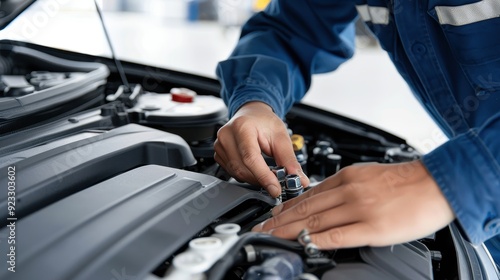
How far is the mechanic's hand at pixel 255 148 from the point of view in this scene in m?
0.86

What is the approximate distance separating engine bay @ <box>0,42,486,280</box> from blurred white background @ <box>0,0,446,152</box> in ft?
0.30

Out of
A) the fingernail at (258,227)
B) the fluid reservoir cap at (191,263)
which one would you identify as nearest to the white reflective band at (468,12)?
the fingernail at (258,227)

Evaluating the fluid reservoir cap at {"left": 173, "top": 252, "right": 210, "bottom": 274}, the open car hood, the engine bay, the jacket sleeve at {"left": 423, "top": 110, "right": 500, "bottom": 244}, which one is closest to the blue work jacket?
the jacket sleeve at {"left": 423, "top": 110, "right": 500, "bottom": 244}

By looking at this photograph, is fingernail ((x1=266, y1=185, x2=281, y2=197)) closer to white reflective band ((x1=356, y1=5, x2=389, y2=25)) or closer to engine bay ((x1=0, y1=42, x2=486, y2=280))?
engine bay ((x1=0, y1=42, x2=486, y2=280))

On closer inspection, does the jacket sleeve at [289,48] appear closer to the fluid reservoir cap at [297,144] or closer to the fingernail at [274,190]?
the fluid reservoir cap at [297,144]

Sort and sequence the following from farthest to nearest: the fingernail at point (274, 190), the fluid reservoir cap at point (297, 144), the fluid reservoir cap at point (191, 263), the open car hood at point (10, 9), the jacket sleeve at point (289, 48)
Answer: the jacket sleeve at point (289, 48)
the fluid reservoir cap at point (297, 144)
the open car hood at point (10, 9)
the fingernail at point (274, 190)
the fluid reservoir cap at point (191, 263)

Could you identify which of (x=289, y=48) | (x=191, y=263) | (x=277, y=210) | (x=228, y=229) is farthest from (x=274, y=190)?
(x=289, y=48)

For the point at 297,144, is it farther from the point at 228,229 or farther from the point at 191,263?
the point at 191,263

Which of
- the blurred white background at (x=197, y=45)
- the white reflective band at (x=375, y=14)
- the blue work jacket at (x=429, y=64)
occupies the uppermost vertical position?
the white reflective band at (x=375, y=14)

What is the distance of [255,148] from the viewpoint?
0.90 metres

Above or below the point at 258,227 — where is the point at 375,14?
above

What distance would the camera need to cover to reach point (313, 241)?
67 centimetres

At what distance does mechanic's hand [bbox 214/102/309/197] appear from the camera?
2.82 feet

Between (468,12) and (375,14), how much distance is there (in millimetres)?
231
